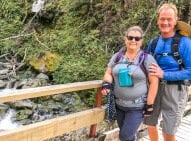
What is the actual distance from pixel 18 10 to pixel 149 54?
11.5m

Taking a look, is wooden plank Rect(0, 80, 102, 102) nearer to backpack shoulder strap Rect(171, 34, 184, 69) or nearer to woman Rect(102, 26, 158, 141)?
woman Rect(102, 26, 158, 141)

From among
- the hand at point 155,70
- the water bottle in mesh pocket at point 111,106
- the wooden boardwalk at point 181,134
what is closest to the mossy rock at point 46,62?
the wooden boardwalk at point 181,134

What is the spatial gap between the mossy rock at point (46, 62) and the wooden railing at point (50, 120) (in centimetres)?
682

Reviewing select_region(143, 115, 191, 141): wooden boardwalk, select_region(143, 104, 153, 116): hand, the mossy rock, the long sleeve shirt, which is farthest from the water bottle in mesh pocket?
the mossy rock

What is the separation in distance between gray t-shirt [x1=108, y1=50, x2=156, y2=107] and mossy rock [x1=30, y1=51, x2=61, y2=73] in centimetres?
762

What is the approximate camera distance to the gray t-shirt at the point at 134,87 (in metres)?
3.48

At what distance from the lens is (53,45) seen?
12.1m

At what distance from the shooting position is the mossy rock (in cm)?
1122

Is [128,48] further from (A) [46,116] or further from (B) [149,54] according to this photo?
(A) [46,116]

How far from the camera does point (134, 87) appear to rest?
11.5 ft

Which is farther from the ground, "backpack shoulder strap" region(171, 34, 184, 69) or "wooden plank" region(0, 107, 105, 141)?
"backpack shoulder strap" region(171, 34, 184, 69)

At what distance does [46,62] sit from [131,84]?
324 inches

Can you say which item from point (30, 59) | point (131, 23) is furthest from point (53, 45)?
point (131, 23)

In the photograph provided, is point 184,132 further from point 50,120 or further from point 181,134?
point 50,120
